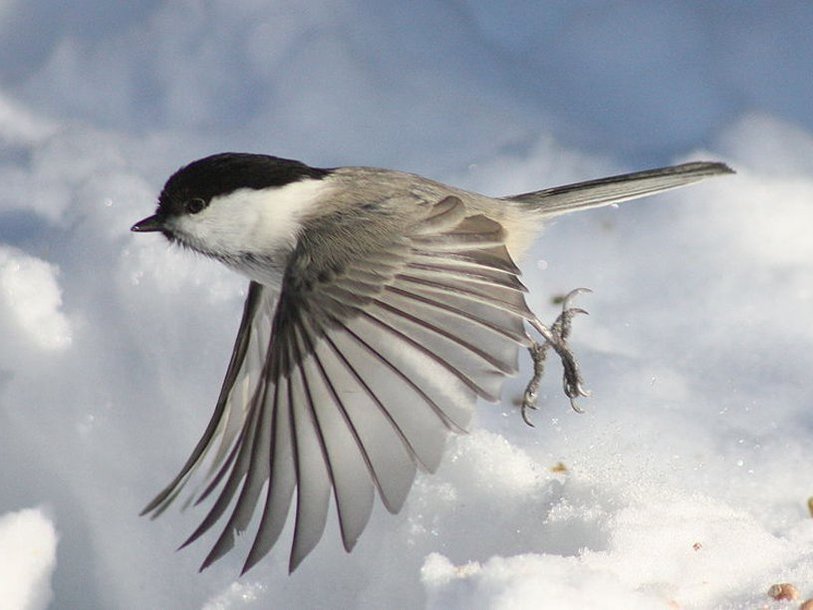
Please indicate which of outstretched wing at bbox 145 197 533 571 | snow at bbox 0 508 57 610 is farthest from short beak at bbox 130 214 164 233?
snow at bbox 0 508 57 610

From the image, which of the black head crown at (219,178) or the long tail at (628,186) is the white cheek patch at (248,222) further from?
the long tail at (628,186)

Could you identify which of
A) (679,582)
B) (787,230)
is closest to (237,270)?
(679,582)

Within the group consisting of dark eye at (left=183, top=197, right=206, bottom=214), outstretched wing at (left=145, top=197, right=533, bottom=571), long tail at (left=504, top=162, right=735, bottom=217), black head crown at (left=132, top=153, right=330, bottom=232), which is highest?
black head crown at (left=132, top=153, right=330, bottom=232)

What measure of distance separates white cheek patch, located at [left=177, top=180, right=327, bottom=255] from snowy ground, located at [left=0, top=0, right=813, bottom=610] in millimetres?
267

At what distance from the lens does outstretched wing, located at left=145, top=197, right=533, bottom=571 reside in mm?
1042

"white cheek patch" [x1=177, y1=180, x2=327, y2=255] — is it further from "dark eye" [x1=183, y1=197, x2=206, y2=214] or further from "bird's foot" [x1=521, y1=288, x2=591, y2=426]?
"bird's foot" [x1=521, y1=288, x2=591, y2=426]

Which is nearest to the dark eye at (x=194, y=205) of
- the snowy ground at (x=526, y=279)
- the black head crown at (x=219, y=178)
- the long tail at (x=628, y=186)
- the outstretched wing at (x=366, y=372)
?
the black head crown at (x=219, y=178)

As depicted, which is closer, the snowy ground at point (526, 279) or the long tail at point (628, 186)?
the snowy ground at point (526, 279)

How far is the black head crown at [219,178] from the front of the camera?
1.29 metres

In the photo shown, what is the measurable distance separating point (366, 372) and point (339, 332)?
0.06 metres

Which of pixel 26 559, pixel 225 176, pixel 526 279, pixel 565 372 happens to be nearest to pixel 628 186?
pixel 565 372

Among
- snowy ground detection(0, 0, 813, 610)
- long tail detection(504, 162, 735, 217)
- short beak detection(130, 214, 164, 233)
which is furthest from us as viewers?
long tail detection(504, 162, 735, 217)

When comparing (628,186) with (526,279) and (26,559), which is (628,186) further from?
(26,559)

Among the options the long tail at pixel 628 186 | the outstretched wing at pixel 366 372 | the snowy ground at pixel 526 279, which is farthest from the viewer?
the long tail at pixel 628 186
